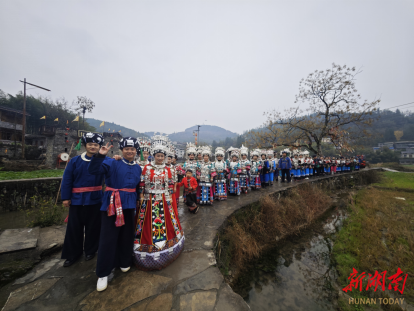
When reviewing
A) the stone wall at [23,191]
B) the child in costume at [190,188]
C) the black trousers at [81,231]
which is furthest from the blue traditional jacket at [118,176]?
the stone wall at [23,191]

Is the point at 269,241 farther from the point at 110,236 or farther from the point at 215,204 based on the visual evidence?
the point at 110,236

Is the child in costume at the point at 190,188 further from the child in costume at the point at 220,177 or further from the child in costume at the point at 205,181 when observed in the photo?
the child in costume at the point at 220,177

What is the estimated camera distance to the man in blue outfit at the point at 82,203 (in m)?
2.85

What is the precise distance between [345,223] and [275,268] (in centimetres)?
500

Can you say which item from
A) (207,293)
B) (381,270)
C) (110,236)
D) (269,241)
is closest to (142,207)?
(110,236)

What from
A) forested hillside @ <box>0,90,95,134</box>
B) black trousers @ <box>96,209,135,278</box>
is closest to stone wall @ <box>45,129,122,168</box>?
forested hillside @ <box>0,90,95,134</box>

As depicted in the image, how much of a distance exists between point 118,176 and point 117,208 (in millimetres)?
466

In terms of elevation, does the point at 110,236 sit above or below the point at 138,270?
above

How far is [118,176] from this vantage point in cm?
254

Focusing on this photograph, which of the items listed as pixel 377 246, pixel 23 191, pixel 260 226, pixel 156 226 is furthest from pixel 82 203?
pixel 377 246

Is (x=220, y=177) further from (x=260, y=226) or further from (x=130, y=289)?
(x=130, y=289)

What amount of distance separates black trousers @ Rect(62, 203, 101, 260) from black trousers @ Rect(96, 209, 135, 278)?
0.77 meters

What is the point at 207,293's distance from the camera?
2100 millimetres

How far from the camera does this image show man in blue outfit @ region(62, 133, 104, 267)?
9.36 feet
